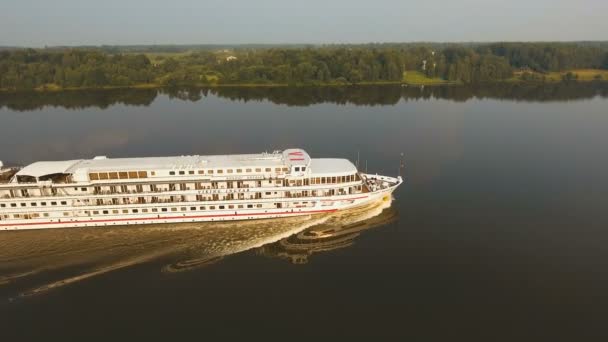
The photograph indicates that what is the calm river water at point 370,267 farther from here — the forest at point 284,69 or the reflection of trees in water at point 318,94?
the forest at point 284,69

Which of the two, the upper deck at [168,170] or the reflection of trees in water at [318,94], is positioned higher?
the reflection of trees in water at [318,94]

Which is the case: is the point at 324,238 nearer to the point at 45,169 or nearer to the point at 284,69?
the point at 45,169

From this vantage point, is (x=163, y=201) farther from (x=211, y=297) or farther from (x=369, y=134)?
(x=369, y=134)

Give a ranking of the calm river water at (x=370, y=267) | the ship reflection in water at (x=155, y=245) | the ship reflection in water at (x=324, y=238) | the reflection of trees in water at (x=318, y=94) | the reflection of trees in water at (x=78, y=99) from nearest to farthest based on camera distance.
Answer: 1. the calm river water at (x=370, y=267)
2. the ship reflection in water at (x=155, y=245)
3. the ship reflection in water at (x=324, y=238)
4. the reflection of trees in water at (x=78, y=99)
5. the reflection of trees in water at (x=318, y=94)

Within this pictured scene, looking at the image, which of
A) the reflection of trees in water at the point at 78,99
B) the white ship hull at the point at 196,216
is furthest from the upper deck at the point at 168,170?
the reflection of trees in water at the point at 78,99

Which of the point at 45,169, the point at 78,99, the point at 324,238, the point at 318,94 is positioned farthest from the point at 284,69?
the point at 324,238

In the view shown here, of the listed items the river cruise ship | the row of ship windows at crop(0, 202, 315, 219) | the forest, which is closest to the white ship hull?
the river cruise ship

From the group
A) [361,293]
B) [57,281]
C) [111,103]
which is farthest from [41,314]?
[111,103]
